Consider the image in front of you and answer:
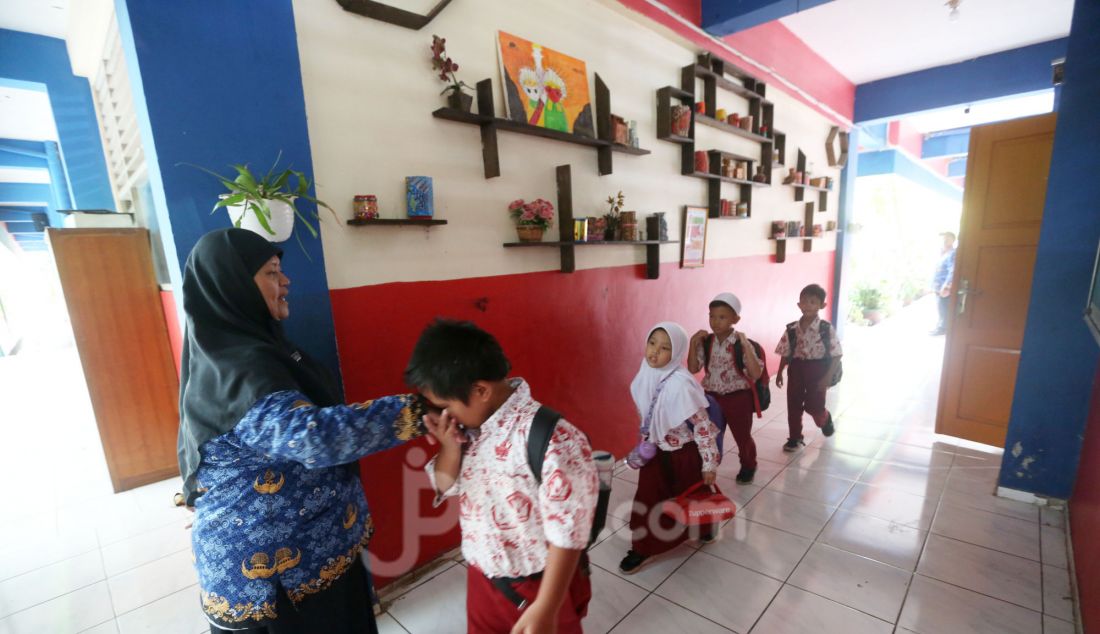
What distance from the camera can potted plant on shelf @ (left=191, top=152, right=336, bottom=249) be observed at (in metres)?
1.32

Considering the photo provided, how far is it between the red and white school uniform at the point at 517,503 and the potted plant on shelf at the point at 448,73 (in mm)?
1428

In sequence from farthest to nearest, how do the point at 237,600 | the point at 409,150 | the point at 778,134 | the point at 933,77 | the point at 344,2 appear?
the point at 933,77 → the point at 778,134 → the point at 409,150 → the point at 344,2 → the point at 237,600

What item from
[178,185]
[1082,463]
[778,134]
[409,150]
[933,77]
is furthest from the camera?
[933,77]

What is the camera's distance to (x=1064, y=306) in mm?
2246

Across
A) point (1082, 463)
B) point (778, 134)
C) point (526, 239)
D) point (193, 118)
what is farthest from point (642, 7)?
point (1082, 463)

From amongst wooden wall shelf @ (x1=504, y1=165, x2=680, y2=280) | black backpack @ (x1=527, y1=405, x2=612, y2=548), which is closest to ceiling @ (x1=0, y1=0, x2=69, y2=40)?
wooden wall shelf @ (x1=504, y1=165, x2=680, y2=280)

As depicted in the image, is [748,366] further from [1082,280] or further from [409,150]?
[409,150]

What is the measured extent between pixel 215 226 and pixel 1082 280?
375cm

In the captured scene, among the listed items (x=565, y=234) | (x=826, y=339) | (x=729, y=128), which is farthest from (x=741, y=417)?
(x=729, y=128)

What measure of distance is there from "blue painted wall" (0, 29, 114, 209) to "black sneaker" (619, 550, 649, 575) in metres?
4.83

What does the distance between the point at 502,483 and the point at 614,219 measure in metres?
2.01

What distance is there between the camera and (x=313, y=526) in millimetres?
1008

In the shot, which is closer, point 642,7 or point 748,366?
point 748,366

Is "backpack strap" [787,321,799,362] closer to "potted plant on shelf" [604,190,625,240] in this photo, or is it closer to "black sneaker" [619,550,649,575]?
"potted plant on shelf" [604,190,625,240]
